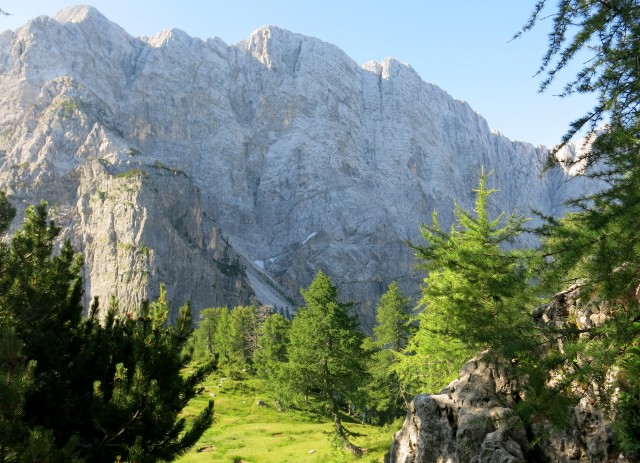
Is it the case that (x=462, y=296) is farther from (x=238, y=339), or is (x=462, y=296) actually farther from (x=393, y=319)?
(x=238, y=339)

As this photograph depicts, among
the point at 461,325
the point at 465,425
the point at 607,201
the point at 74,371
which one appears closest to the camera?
the point at 607,201

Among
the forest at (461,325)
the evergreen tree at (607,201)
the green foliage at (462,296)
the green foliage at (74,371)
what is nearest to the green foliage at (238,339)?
the green foliage at (462,296)

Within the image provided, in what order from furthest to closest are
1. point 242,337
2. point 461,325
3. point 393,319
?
point 242,337
point 393,319
point 461,325

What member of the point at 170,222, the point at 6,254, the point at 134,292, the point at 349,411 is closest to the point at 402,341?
the point at 349,411

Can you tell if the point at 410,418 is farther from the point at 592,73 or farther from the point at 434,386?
the point at 592,73

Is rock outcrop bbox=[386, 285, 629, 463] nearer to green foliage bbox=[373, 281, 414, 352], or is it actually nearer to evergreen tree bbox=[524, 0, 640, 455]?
evergreen tree bbox=[524, 0, 640, 455]

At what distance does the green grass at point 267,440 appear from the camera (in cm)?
2752

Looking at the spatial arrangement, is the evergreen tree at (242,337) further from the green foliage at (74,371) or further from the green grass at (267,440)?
the green foliage at (74,371)

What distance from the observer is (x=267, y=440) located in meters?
33.8

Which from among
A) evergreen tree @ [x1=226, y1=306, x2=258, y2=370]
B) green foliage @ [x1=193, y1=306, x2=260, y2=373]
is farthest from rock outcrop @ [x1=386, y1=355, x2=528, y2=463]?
evergreen tree @ [x1=226, y1=306, x2=258, y2=370]

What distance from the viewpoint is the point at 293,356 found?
103 ft

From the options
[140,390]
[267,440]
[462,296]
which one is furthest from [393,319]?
[140,390]

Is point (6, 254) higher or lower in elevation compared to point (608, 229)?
higher

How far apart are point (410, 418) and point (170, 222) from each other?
187 meters
